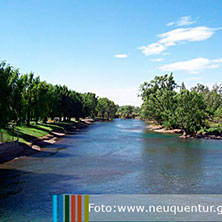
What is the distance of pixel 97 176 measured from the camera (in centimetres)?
3116

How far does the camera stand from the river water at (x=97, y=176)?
23273 mm

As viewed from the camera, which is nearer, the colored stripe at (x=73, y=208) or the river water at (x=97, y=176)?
the colored stripe at (x=73, y=208)

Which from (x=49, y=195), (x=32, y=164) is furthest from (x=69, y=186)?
(x=32, y=164)

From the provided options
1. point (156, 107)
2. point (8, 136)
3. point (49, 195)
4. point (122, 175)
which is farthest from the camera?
point (156, 107)

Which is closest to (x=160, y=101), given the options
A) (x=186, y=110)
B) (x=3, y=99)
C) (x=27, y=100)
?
(x=186, y=110)

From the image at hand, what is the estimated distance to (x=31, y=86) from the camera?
6538 cm

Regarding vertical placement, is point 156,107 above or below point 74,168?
above

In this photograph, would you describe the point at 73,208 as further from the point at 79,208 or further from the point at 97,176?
the point at 97,176

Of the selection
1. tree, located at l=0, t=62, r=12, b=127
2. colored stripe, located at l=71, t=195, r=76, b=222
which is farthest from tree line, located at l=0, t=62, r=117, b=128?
colored stripe, located at l=71, t=195, r=76, b=222

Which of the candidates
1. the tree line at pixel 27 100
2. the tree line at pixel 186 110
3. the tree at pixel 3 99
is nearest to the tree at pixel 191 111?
the tree line at pixel 186 110

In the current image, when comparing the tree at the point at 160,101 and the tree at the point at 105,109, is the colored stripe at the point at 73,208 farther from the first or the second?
the tree at the point at 105,109

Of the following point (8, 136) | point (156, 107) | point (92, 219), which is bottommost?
point (92, 219)

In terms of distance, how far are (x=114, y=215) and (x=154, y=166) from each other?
56.7 feet

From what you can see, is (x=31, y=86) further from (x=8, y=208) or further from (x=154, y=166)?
(x=8, y=208)
